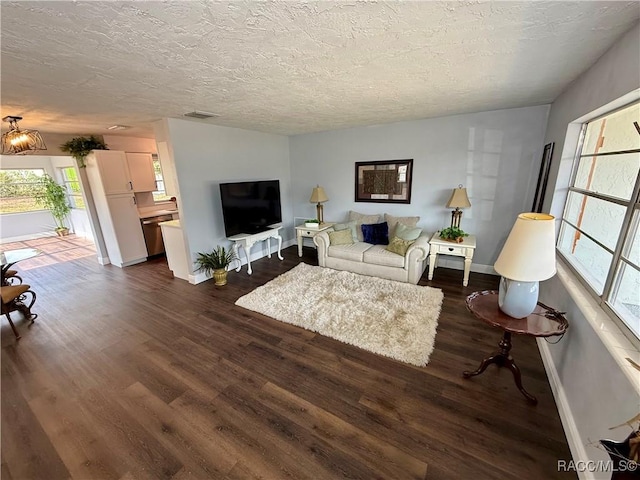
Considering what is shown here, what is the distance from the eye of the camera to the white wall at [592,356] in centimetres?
118

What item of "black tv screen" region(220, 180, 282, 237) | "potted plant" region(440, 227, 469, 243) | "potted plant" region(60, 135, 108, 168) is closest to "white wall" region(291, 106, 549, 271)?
"potted plant" region(440, 227, 469, 243)

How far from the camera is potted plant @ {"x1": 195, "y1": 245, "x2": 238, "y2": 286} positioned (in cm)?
381

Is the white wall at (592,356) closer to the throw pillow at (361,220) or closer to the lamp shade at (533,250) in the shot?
the lamp shade at (533,250)

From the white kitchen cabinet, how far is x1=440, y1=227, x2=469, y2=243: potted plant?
5517mm

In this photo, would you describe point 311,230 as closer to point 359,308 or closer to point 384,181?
point 384,181

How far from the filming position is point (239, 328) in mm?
2760

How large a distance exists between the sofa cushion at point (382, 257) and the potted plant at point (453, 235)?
0.73m

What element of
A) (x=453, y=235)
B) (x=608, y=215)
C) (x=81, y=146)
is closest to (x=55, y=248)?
(x=81, y=146)

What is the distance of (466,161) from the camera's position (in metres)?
3.73

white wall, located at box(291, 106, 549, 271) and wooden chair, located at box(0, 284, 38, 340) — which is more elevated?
white wall, located at box(291, 106, 549, 271)

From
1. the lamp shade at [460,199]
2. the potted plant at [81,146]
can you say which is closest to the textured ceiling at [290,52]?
the lamp shade at [460,199]

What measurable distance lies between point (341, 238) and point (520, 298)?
2.73 metres

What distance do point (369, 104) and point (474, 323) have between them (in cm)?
273

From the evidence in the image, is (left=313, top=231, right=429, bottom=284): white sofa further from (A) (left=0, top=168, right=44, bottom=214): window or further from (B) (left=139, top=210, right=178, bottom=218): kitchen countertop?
(A) (left=0, top=168, right=44, bottom=214): window
